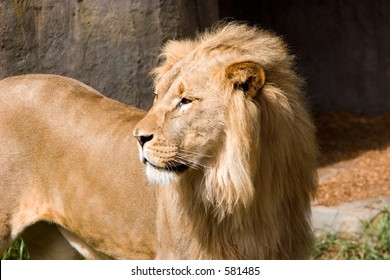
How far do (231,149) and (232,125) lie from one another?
0.33 feet

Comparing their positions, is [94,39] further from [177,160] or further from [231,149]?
[231,149]

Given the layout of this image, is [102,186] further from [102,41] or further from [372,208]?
[372,208]

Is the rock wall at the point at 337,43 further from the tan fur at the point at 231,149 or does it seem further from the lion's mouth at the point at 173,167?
the lion's mouth at the point at 173,167

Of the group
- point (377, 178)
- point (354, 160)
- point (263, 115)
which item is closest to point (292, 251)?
point (263, 115)

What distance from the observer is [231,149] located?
3.69m

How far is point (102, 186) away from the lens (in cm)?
463

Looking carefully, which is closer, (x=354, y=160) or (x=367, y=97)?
Result: (x=354, y=160)

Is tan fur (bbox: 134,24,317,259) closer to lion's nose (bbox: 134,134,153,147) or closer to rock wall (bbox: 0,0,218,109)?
lion's nose (bbox: 134,134,153,147)

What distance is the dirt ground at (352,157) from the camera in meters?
6.73

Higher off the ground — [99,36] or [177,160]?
[99,36]

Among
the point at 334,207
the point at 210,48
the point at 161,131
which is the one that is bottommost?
the point at 334,207

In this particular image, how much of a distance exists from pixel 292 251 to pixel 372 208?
2.26 metres

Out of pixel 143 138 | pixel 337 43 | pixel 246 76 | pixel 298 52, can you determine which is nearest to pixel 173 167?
pixel 143 138

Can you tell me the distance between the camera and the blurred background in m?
5.67
